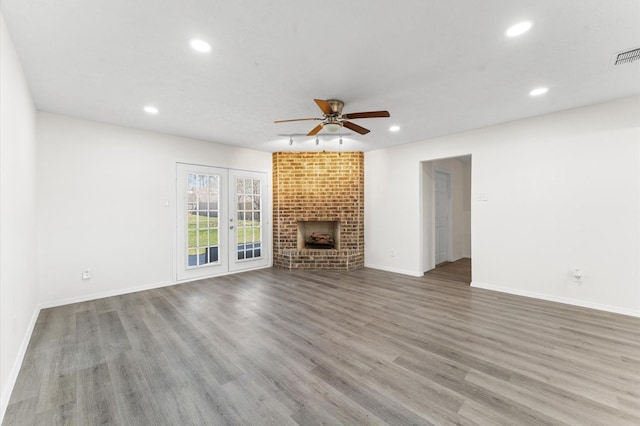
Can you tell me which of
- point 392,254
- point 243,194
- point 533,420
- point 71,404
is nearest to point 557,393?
point 533,420

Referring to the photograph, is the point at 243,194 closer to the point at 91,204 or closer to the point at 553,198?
the point at 91,204

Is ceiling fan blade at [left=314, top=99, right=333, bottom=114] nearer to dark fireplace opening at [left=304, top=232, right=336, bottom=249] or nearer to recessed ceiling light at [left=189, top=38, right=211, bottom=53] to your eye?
recessed ceiling light at [left=189, top=38, right=211, bottom=53]

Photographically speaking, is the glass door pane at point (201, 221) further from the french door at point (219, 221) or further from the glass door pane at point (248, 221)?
the glass door pane at point (248, 221)

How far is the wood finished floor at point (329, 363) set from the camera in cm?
167

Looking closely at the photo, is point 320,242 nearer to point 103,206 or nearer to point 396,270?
point 396,270

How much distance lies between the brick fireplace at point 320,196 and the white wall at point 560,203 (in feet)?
5.53

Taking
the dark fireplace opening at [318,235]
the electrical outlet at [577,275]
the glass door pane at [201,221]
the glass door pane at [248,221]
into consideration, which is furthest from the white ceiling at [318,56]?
the dark fireplace opening at [318,235]

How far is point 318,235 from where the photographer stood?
6.07m

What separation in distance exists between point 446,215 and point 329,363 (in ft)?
18.5

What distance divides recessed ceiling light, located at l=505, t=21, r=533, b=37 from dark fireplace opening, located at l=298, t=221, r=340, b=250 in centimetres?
445

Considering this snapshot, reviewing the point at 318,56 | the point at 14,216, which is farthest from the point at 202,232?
the point at 318,56

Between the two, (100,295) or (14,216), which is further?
(100,295)

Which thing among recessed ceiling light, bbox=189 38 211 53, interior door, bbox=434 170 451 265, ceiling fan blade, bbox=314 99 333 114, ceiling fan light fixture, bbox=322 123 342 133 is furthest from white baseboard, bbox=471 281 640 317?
recessed ceiling light, bbox=189 38 211 53

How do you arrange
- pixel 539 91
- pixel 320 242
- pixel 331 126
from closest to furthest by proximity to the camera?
pixel 539 91 < pixel 331 126 < pixel 320 242
